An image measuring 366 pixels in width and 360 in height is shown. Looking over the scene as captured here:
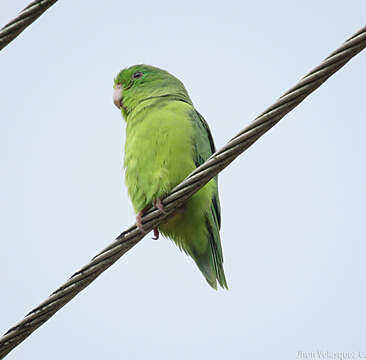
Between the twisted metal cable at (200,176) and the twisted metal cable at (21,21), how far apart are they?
968 millimetres

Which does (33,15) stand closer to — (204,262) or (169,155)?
(169,155)

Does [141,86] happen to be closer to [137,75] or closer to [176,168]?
[137,75]

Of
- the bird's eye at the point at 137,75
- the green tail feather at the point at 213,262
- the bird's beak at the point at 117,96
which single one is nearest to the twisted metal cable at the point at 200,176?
the green tail feather at the point at 213,262

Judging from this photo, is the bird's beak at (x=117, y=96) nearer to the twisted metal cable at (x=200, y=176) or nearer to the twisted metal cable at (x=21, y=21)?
the twisted metal cable at (x=200, y=176)

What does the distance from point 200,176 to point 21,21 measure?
102 cm

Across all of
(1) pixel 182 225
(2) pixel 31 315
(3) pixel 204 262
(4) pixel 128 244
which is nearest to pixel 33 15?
(4) pixel 128 244

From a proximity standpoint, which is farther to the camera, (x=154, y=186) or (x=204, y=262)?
(x=204, y=262)

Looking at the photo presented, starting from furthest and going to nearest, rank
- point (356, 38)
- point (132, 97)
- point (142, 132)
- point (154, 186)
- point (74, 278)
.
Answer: point (132, 97), point (142, 132), point (154, 186), point (74, 278), point (356, 38)

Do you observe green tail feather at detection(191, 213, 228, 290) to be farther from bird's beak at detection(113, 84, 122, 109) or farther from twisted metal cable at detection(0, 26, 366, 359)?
bird's beak at detection(113, 84, 122, 109)

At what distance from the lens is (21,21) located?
87.9 inches

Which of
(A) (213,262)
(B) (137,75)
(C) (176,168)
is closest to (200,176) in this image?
(C) (176,168)

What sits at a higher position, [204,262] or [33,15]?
[33,15]

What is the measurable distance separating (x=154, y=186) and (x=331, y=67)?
6.00ft

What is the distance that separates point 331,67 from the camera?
79.9 inches
